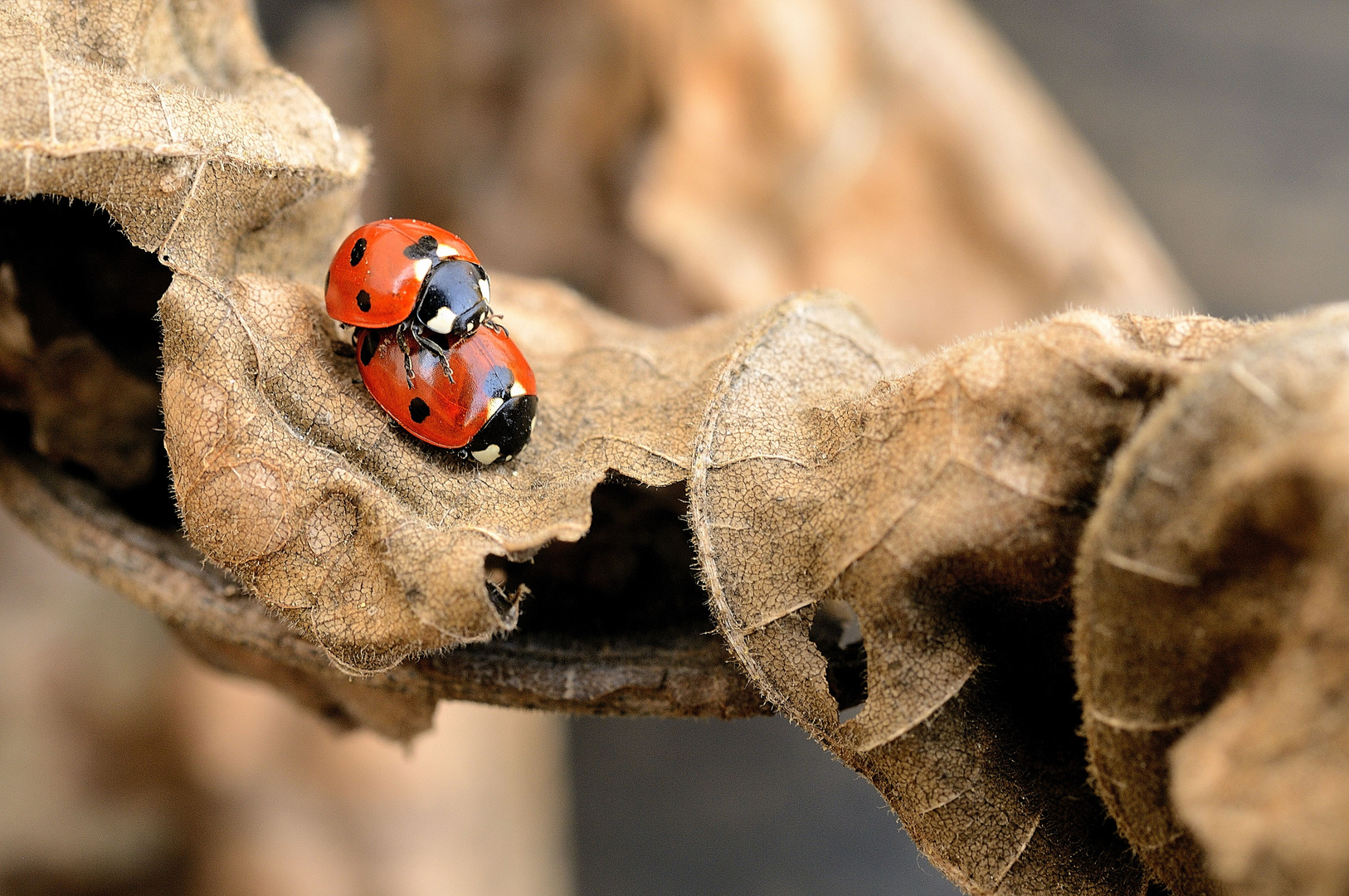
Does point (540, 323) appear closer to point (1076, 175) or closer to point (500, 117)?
point (500, 117)

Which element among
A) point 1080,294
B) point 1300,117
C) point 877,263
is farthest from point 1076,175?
point 1300,117

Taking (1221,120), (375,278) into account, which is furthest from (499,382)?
(1221,120)

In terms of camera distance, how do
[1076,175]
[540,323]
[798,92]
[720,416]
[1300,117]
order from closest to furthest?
[720,416]
[540,323]
[798,92]
[1076,175]
[1300,117]

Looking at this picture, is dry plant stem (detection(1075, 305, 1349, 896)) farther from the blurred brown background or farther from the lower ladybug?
the blurred brown background

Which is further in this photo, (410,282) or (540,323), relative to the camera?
(540,323)

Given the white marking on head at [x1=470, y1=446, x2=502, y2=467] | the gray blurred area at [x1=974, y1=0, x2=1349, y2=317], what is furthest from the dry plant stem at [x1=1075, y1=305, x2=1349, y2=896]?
the gray blurred area at [x1=974, y1=0, x2=1349, y2=317]


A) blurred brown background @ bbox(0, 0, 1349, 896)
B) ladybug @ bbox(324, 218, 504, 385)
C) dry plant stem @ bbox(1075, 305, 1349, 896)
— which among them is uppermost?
dry plant stem @ bbox(1075, 305, 1349, 896)
